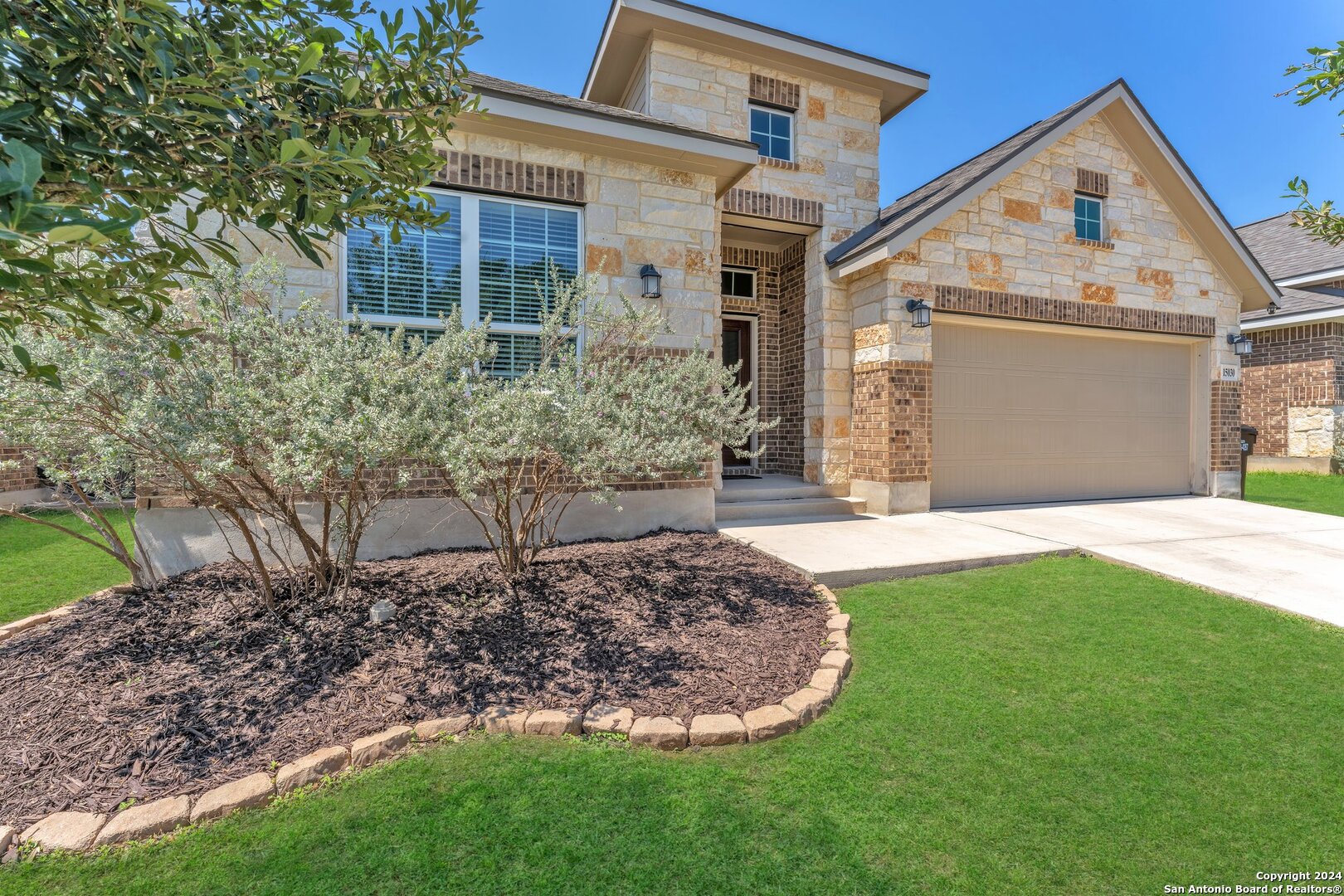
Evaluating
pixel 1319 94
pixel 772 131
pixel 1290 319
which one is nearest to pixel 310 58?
pixel 1319 94

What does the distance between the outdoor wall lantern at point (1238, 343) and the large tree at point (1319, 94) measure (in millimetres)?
7513

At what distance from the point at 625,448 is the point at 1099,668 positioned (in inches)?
120

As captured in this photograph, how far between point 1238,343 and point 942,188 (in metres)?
5.37

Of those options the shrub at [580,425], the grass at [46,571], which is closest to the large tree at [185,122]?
the shrub at [580,425]

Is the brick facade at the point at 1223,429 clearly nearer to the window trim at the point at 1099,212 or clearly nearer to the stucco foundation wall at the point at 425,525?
the window trim at the point at 1099,212

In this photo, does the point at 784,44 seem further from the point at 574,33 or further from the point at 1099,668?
the point at 1099,668

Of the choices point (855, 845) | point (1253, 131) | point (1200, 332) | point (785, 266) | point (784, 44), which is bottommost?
point (855, 845)

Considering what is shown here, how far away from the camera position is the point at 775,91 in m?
8.16

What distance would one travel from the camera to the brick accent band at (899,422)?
23.4ft

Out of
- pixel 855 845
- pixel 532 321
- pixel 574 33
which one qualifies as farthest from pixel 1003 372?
pixel 574 33

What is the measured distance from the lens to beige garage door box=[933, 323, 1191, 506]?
7.68 meters

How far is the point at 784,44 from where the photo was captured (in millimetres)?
7930

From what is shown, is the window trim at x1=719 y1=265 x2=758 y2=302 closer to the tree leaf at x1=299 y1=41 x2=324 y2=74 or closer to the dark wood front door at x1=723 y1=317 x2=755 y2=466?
the dark wood front door at x1=723 y1=317 x2=755 y2=466

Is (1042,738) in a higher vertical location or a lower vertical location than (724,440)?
lower
